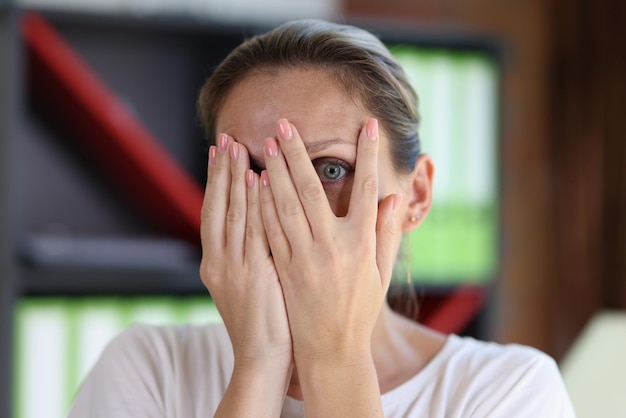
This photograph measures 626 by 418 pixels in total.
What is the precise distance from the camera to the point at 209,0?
2588mm

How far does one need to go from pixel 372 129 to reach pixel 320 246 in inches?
6.3

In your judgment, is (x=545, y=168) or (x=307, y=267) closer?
(x=307, y=267)

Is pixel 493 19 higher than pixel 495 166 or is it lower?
higher

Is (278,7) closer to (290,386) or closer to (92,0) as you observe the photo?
(92,0)

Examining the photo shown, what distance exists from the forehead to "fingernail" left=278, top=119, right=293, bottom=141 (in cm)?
3

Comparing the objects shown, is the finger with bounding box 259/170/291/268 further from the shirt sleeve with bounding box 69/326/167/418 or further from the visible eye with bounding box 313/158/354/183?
the shirt sleeve with bounding box 69/326/167/418

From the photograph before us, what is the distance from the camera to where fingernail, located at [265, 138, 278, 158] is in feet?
3.65

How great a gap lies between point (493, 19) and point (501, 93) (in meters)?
0.59

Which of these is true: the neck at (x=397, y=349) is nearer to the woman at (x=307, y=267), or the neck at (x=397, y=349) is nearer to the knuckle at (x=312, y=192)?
the woman at (x=307, y=267)

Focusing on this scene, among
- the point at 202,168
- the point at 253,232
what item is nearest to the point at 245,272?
the point at 253,232

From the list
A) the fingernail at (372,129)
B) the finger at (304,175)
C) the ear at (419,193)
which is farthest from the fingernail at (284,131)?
the ear at (419,193)

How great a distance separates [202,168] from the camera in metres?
2.56

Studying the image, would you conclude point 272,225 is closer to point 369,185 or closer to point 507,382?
point 369,185

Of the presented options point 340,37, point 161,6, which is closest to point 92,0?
point 161,6
